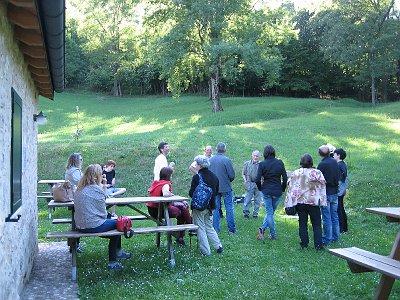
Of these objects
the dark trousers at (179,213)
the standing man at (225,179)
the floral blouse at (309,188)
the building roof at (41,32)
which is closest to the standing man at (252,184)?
the standing man at (225,179)

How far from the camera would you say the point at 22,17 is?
4477mm

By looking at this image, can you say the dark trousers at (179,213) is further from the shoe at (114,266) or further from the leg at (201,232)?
the shoe at (114,266)

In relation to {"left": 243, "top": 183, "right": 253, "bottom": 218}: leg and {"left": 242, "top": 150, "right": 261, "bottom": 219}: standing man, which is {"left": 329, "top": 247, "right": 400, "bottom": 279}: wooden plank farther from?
{"left": 243, "top": 183, "right": 253, "bottom": 218}: leg

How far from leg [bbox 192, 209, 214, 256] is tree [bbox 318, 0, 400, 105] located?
3143 cm

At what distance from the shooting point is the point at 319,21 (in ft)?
130

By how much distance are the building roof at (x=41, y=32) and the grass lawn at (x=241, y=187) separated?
296cm

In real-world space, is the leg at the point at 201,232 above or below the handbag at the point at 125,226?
below

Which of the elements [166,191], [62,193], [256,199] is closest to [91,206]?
[62,193]

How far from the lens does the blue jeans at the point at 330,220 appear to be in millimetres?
8922

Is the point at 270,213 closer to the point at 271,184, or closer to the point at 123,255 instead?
the point at 271,184

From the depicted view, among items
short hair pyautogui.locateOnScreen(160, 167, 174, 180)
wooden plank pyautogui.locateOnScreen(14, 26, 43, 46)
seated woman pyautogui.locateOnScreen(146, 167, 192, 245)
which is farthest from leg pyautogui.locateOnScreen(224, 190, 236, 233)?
wooden plank pyautogui.locateOnScreen(14, 26, 43, 46)

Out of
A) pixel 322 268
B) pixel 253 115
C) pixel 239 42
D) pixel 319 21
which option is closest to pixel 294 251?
pixel 322 268

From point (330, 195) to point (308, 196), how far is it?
83cm

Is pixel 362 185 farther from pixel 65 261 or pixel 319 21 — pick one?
pixel 319 21
